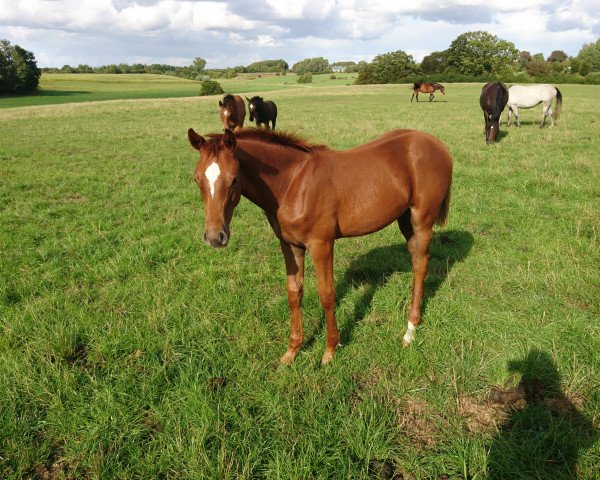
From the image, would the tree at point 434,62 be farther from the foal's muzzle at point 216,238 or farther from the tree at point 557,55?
the foal's muzzle at point 216,238

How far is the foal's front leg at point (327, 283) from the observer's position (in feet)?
10.7

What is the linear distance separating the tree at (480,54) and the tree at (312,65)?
57.4 m

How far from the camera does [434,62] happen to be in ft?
272

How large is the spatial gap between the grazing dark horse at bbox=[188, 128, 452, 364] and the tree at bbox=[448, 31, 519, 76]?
8108 centimetres

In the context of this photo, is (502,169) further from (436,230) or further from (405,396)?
(405,396)

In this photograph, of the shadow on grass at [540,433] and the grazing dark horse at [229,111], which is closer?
the shadow on grass at [540,433]

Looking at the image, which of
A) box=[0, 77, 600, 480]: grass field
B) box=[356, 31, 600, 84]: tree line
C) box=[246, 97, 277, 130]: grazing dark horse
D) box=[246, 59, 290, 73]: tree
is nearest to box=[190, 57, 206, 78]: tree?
box=[246, 59, 290, 73]: tree

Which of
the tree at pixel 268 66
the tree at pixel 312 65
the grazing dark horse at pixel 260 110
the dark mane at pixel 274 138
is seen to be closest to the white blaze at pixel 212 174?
the dark mane at pixel 274 138

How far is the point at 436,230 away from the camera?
6332mm

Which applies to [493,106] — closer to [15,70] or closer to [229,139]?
[229,139]

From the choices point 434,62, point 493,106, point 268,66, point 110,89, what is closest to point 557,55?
point 434,62

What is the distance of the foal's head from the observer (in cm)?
256

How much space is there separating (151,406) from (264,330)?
126cm

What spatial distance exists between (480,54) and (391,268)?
86749 millimetres
